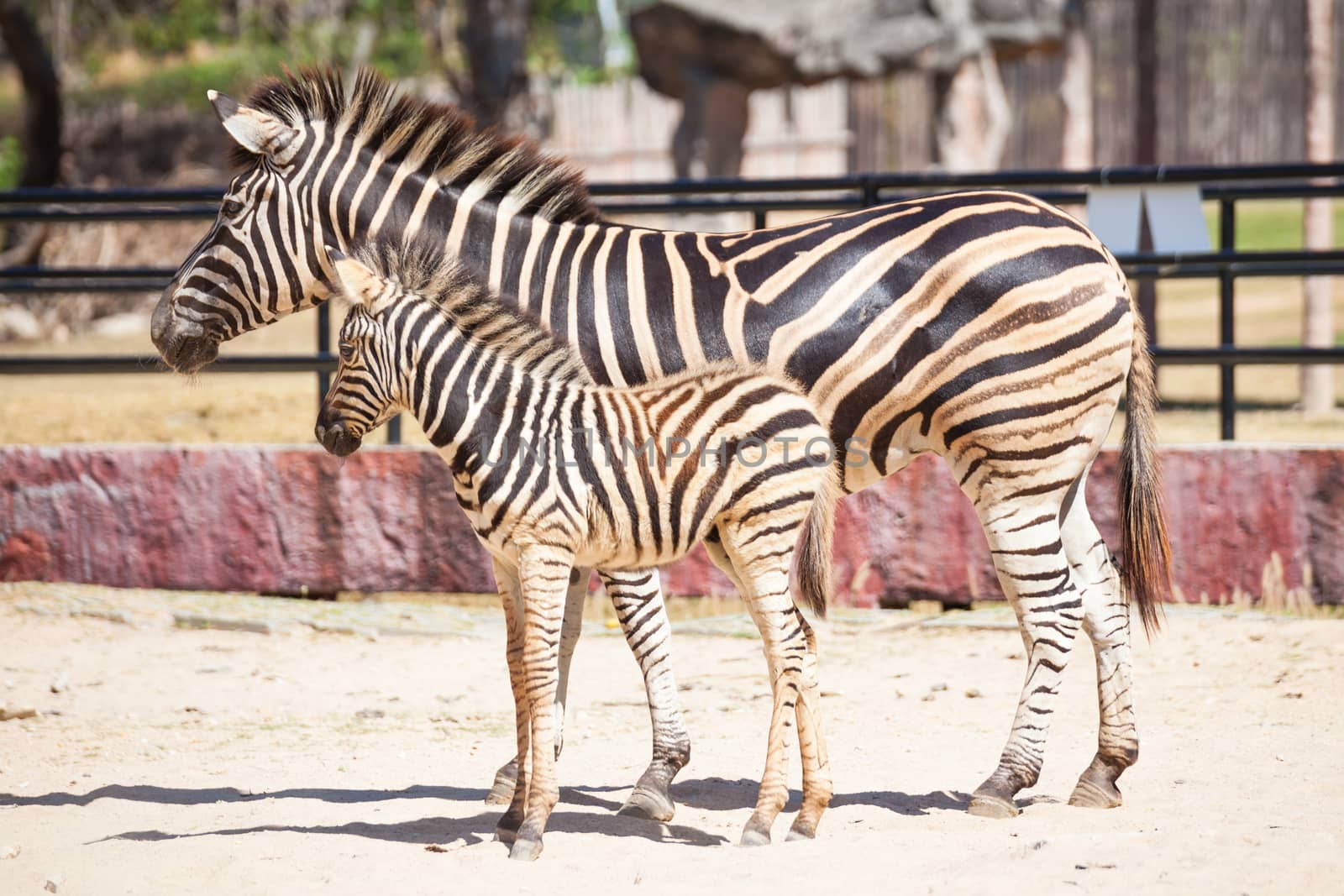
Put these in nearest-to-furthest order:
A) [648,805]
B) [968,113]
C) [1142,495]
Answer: [648,805], [1142,495], [968,113]

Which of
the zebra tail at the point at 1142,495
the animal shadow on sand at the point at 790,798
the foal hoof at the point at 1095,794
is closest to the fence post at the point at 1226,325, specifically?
the zebra tail at the point at 1142,495

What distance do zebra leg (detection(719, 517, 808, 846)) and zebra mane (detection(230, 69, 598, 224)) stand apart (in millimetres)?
1450

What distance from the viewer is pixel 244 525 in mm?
7395

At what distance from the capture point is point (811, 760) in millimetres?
4273

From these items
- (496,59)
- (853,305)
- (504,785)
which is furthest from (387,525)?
(496,59)

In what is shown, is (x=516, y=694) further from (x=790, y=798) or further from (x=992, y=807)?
(x=992, y=807)

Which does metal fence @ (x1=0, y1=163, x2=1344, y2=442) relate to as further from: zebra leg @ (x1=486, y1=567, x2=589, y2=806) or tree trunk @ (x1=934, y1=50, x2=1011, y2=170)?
tree trunk @ (x1=934, y1=50, x2=1011, y2=170)

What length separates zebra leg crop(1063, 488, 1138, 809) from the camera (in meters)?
4.62

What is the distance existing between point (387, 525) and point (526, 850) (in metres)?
3.45

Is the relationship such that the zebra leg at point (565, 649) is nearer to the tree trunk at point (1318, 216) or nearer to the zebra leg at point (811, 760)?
the zebra leg at point (811, 760)

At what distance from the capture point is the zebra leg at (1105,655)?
4.62 m

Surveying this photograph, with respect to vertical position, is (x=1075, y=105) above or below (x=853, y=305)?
above

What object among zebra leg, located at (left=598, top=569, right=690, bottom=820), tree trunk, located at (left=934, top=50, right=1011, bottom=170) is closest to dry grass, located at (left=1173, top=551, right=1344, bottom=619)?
zebra leg, located at (left=598, top=569, right=690, bottom=820)

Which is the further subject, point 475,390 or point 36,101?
point 36,101
